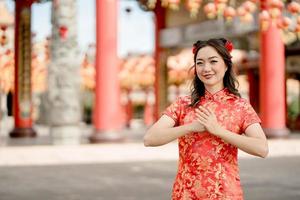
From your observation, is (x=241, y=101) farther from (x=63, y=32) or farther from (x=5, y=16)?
(x=5, y=16)

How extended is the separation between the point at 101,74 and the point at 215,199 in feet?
40.4

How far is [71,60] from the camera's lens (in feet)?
44.4

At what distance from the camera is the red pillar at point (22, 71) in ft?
62.4

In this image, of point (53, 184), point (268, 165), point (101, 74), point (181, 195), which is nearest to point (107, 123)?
point (101, 74)

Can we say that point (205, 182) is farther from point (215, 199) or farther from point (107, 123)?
point (107, 123)

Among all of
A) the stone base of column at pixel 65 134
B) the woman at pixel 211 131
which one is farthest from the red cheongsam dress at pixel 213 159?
the stone base of column at pixel 65 134

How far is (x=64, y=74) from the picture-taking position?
1346 cm

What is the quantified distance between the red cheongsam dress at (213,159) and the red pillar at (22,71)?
56.1 ft

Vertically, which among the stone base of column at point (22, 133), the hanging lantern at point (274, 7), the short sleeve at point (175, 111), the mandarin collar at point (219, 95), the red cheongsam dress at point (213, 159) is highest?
the hanging lantern at point (274, 7)

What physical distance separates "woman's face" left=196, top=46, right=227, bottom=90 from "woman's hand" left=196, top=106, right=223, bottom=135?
160mm

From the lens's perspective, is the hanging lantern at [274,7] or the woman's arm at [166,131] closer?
the woman's arm at [166,131]

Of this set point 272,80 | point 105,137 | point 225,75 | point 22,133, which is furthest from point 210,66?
point 22,133

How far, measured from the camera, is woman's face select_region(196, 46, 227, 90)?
2400 millimetres

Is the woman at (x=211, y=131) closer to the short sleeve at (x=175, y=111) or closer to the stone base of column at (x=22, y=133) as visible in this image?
the short sleeve at (x=175, y=111)
